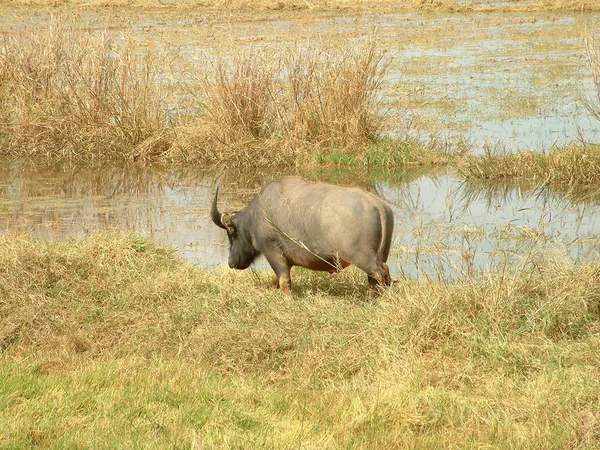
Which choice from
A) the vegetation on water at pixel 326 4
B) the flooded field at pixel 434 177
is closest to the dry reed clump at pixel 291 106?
the flooded field at pixel 434 177

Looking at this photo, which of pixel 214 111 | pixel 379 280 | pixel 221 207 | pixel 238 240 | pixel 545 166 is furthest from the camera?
pixel 214 111

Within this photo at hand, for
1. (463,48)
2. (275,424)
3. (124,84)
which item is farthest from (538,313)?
(463,48)

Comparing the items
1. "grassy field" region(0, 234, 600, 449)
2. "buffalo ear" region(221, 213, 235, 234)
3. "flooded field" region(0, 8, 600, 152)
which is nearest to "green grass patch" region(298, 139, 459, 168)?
"flooded field" region(0, 8, 600, 152)

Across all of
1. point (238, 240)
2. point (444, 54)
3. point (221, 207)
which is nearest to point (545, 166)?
point (221, 207)

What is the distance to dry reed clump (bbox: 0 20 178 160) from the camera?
1243cm

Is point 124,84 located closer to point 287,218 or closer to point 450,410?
point 287,218

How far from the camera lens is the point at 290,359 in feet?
18.2

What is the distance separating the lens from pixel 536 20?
25594mm

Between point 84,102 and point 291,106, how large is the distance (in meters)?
2.81

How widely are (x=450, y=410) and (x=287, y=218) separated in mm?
2523

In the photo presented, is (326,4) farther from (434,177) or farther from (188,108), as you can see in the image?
(434,177)

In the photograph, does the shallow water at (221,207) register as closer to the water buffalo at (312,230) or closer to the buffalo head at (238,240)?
the buffalo head at (238,240)

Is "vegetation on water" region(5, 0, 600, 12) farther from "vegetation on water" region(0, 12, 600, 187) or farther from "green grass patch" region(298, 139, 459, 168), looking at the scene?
"green grass patch" region(298, 139, 459, 168)

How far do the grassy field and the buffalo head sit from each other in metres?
0.22
